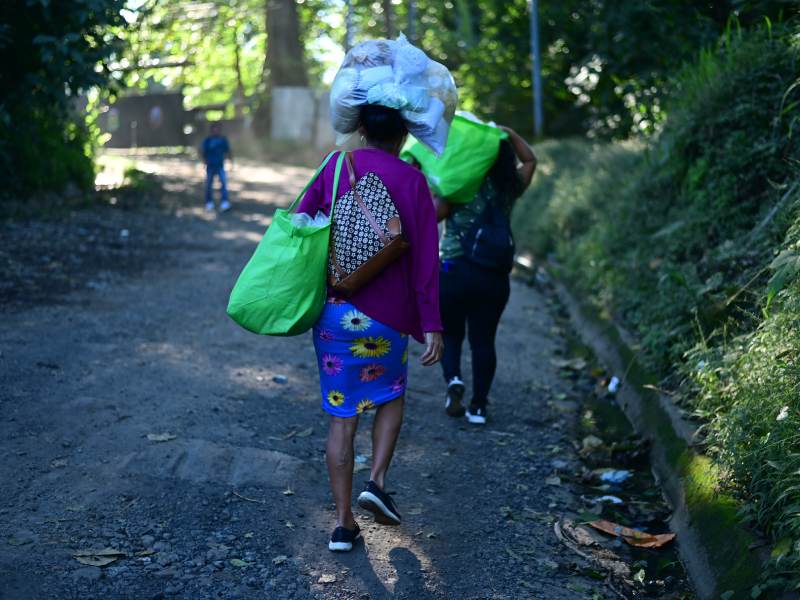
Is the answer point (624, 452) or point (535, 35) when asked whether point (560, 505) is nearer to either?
point (624, 452)

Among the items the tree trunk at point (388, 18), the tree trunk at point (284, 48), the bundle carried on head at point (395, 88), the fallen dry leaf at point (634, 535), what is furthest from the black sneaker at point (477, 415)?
the tree trunk at point (284, 48)

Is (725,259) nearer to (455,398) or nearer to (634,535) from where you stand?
(455,398)

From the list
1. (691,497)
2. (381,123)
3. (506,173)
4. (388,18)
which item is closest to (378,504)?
(691,497)

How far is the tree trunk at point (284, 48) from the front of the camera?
1373 inches

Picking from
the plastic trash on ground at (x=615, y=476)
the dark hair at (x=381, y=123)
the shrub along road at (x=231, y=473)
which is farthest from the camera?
the plastic trash on ground at (x=615, y=476)

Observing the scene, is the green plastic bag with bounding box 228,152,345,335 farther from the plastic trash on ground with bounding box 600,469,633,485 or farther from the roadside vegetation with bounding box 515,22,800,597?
the plastic trash on ground with bounding box 600,469,633,485

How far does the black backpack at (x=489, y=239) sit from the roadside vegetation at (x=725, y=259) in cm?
120

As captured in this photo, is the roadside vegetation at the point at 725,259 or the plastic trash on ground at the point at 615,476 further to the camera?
the plastic trash on ground at the point at 615,476

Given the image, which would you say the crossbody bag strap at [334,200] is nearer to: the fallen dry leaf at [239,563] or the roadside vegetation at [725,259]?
the fallen dry leaf at [239,563]

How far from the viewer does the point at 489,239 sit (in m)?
6.03

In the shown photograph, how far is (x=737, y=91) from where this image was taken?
7941 millimetres

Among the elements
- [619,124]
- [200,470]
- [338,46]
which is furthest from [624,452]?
[338,46]

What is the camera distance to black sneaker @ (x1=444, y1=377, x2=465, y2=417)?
6355 millimetres

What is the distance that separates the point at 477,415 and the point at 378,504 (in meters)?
2.23
